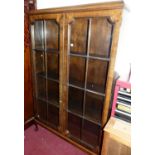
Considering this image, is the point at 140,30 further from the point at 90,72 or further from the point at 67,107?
the point at 67,107

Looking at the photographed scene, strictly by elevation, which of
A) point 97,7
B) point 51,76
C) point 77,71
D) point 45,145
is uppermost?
point 97,7

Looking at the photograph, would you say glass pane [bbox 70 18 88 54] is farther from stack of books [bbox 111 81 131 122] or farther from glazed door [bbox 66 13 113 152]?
stack of books [bbox 111 81 131 122]

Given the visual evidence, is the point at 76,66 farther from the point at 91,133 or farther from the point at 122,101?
the point at 91,133

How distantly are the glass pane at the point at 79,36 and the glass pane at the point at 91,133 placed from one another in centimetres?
91

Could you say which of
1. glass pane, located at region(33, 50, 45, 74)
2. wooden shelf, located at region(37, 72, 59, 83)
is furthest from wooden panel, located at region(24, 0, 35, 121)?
wooden shelf, located at region(37, 72, 59, 83)

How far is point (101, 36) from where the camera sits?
137 cm

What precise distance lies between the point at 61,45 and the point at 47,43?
1.04 ft

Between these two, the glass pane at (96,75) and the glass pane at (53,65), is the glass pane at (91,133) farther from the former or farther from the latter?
the glass pane at (53,65)

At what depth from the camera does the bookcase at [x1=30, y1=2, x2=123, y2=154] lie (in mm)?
1323

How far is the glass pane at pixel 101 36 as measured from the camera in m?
1.33

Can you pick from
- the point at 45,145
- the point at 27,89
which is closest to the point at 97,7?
the point at 27,89

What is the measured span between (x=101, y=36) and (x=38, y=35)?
94 centimetres
